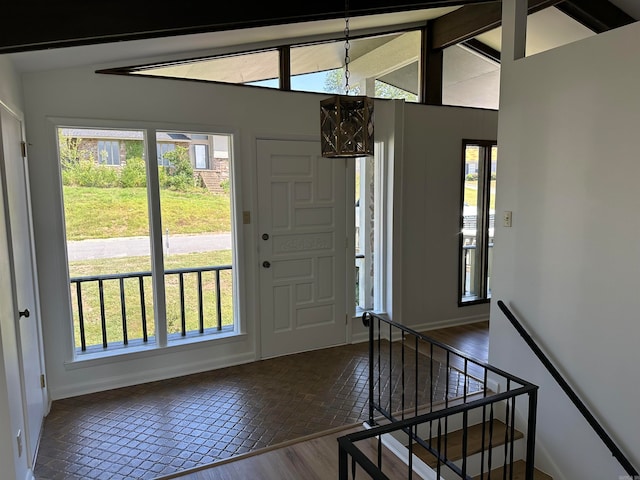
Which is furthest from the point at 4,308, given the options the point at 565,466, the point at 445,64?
the point at 445,64

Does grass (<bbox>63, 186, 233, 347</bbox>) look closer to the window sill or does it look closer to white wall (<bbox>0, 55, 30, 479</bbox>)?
the window sill

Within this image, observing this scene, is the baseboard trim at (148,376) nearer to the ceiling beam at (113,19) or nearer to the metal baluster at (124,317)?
the metal baluster at (124,317)

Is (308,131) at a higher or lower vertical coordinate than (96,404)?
higher

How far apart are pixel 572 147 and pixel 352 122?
1675 mm

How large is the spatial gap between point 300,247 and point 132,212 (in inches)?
59.4

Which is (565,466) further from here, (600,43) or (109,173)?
(109,173)

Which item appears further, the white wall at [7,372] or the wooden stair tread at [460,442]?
the wooden stair tread at [460,442]

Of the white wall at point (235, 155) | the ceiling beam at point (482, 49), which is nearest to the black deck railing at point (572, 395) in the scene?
the white wall at point (235, 155)

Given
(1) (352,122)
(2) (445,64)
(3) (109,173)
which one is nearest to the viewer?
(1) (352,122)

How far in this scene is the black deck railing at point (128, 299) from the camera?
352 cm

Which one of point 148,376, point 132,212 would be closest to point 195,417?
point 148,376

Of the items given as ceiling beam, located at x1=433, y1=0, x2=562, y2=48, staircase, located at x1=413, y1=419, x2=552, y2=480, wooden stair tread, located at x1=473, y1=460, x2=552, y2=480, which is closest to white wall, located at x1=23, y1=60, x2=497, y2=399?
ceiling beam, located at x1=433, y1=0, x2=562, y2=48

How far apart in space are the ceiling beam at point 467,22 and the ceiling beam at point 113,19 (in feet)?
7.45

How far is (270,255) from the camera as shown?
3.99 meters
